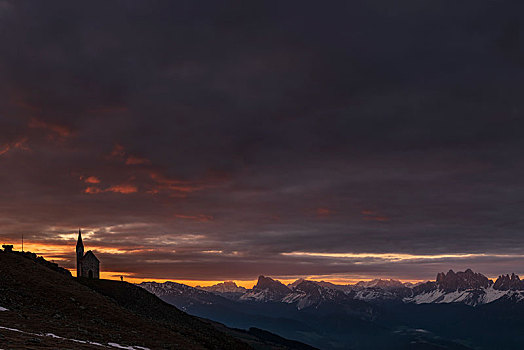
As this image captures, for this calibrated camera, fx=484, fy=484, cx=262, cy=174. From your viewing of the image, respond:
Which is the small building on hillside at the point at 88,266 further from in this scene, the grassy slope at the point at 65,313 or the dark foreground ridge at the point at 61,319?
the grassy slope at the point at 65,313

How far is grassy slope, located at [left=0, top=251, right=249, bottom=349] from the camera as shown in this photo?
167ft

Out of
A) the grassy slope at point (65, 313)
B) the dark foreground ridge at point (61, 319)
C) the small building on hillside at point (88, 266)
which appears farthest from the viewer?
the small building on hillside at point (88, 266)

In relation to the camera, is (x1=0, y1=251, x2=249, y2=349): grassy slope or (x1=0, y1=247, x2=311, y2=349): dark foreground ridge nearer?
(x1=0, y1=247, x2=311, y2=349): dark foreground ridge

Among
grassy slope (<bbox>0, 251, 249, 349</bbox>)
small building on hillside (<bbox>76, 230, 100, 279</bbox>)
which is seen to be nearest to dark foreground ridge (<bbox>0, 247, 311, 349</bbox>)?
grassy slope (<bbox>0, 251, 249, 349</bbox>)

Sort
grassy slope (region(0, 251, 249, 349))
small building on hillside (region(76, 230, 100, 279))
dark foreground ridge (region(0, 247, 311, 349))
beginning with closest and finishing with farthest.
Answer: dark foreground ridge (region(0, 247, 311, 349)) → grassy slope (region(0, 251, 249, 349)) → small building on hillside (region(76, 230, 100, 279))

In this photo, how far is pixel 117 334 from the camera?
5784 centimetres

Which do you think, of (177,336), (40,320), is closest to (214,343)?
(177,336)

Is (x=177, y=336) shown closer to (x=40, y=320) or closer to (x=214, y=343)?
(x=214, y=343)

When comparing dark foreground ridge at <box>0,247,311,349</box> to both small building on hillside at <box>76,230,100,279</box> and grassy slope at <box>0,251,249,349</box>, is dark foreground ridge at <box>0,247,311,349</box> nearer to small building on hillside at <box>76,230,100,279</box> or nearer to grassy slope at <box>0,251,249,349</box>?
grassy slope at <box>0,251,249,349</box>

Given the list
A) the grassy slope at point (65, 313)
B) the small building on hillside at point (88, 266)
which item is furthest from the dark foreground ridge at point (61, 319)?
the small building on hillside at point (88, 266)

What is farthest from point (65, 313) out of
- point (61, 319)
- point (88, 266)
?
point (88, 266)

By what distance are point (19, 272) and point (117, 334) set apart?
2676 cm

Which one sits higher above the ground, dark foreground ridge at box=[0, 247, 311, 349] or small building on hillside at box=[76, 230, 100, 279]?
small building on hillside at box=[76, 230, 100, 279]

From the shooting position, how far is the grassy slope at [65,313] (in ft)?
167
